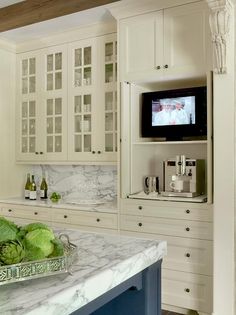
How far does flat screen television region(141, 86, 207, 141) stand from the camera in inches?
109

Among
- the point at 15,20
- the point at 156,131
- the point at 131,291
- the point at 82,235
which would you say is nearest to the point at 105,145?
the point at 156,131

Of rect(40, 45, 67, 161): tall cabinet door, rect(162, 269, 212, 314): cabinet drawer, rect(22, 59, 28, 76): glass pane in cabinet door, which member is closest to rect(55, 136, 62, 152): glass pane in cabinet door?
rect(40, 45, 67, 161): tall cabinet door

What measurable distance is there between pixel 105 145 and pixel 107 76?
26.7 inches

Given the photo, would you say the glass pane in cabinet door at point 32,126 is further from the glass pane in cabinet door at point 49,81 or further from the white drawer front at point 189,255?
the white drawer front at point 189,255

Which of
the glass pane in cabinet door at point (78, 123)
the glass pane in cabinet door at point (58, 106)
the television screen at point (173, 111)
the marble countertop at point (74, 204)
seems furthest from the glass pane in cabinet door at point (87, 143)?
the television screen at point (173, 111)

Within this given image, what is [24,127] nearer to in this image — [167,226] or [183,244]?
[167,226]

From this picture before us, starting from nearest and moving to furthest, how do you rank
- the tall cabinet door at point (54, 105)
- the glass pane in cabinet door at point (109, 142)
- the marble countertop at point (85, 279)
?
the marble countertop at point (85, 279) → the glass pane in cabinet door at point (109, 142) → the tall cabinet door at point (54, 105)

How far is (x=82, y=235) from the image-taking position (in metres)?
1.44

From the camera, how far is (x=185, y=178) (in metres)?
2.84

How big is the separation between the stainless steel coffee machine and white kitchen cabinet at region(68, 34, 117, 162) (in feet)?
2.21

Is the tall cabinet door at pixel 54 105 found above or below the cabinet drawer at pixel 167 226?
above

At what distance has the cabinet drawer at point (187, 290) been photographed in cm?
260

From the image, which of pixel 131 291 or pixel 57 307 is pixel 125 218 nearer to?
pixel 131 291

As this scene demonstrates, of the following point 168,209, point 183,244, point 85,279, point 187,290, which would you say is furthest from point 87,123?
point 85,279
